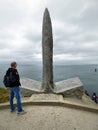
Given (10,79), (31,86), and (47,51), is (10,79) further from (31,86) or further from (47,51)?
(31,86)

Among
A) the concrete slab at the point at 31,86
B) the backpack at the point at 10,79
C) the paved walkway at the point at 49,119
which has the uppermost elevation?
the backpack at the point at 10,79

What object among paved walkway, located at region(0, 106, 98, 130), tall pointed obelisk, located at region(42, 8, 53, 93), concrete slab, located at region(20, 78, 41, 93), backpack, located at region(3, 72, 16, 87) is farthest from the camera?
tall pointed obelisk, located at region(42, 8, 53, 93)

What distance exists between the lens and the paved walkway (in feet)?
18.1

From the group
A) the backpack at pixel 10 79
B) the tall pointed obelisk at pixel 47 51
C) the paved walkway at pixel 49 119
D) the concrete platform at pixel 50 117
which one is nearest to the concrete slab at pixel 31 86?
the tall pointed obelisk at pixel 47 51

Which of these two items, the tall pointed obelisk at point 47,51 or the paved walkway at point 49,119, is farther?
the tall pointed obelisk at point 47,51

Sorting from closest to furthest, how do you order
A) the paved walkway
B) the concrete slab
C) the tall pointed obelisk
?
the paved walkway → the concrete slab → the tall pointed obelisk

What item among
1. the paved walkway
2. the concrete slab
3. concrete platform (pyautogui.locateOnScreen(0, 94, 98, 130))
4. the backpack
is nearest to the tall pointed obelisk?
the concrete slab

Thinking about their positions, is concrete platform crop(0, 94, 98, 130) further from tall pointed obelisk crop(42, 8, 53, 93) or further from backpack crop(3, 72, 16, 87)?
tall pointed obelisk crop(42, 8, 53, 93)

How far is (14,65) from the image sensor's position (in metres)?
→ 6.27

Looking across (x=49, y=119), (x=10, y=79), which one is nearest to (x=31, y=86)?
(x=10, y=79)

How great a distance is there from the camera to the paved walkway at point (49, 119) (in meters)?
5.51

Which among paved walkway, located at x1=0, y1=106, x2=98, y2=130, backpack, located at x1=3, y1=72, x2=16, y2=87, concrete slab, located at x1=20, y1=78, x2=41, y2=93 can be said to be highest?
backpack, located at x1=3, y1=72, x2=16, y2=87

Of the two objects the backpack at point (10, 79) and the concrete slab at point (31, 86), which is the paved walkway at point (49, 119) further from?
the concrete slab at point (31, 86)

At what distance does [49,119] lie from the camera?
236 inches
